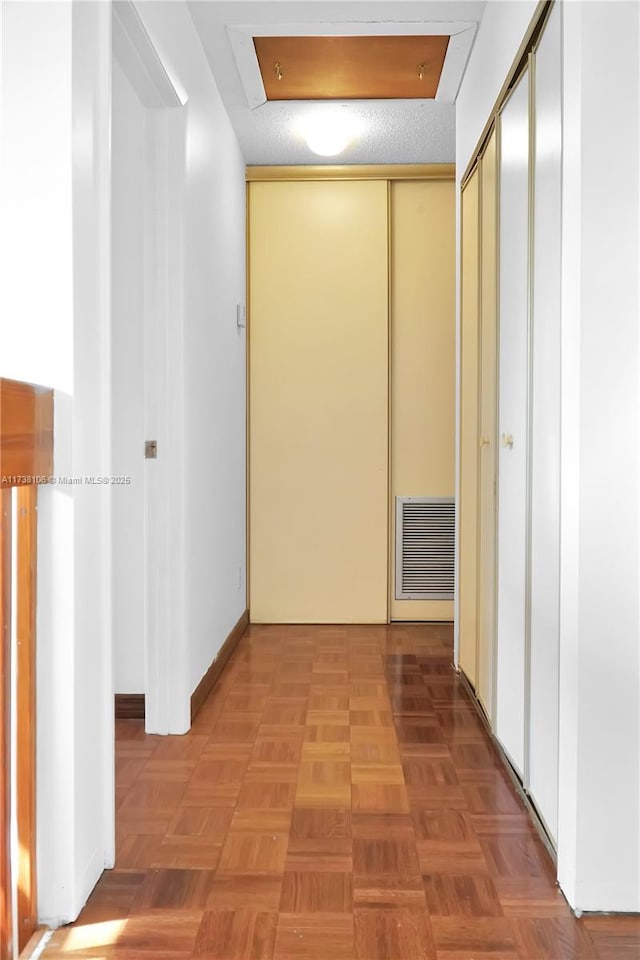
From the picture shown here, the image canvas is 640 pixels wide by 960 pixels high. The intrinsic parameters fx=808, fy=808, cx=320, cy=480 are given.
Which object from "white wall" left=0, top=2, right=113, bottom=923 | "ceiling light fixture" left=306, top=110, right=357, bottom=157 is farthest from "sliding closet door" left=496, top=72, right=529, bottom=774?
"ceiling light fixture" left=306, top=110, right=357, bottom=157

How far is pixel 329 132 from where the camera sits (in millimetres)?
3803

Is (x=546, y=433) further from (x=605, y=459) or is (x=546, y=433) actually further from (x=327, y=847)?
(x=327, y=847)

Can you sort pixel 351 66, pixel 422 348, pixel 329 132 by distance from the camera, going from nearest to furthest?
pixel 351 66
pixel 329 132
pixel 422 348

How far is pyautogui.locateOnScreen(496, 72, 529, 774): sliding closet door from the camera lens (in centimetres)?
214

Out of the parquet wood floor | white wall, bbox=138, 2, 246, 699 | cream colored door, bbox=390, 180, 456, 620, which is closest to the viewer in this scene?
the parquet wood floor

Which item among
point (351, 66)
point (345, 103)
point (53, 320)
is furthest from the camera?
point (345, 103)

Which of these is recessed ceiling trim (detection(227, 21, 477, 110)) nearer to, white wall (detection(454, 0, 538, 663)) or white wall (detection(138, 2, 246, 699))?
white wall (detection(454, 0, 538, 663))

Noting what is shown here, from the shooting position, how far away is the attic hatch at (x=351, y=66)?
304 cm

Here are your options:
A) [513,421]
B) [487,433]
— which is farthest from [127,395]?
[513,421]

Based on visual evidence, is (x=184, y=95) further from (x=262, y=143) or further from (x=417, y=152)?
(x=417, y=152)

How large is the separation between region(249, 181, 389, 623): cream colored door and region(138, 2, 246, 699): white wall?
183 millimetres

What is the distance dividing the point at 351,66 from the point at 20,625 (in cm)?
267

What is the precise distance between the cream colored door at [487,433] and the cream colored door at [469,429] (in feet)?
0.40

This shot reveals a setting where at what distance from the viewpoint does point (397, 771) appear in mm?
2334
